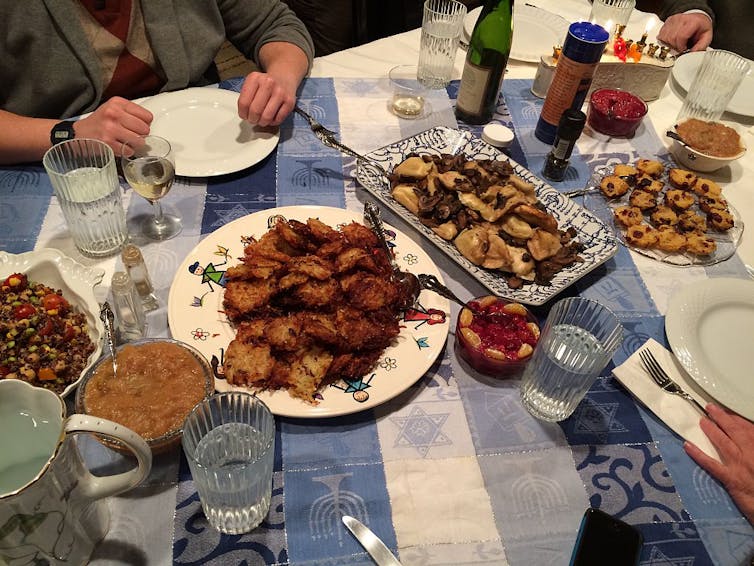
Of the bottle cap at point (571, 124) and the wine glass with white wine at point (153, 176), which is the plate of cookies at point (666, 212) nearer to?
the bottle cap at point (571, 124)

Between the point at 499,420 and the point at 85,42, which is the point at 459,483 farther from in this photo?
the point at 85,42

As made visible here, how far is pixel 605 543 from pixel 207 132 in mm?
1683

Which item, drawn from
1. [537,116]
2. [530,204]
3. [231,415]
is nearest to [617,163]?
[537,116]

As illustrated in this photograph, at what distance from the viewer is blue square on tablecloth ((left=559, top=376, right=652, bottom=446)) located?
4.24 ft

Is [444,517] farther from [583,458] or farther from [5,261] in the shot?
[5,261]

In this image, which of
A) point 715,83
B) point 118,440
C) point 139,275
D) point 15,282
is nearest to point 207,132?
point 139,275

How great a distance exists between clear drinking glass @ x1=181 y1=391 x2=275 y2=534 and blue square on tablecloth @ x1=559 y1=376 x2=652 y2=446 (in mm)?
686

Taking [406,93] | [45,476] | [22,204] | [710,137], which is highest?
[45,476]

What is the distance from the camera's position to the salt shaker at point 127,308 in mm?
1318

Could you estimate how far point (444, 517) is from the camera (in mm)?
1125

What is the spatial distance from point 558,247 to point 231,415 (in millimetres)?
1025

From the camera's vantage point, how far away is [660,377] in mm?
1381

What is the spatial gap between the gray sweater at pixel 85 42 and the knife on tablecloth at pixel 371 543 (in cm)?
174

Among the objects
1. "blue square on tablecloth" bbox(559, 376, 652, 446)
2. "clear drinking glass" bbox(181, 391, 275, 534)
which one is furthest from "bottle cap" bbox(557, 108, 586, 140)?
"clear drinking glass" bbox(181, 391, 275, 534)
